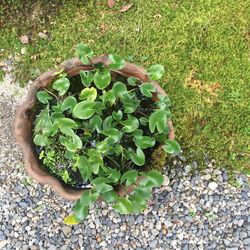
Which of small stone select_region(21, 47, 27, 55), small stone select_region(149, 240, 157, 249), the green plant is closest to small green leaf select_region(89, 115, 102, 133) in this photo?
the green plant

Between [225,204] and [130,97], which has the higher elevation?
[130,97]

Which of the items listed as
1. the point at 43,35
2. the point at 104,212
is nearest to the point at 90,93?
the point at 104,212

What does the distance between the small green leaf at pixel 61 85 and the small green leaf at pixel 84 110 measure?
114mm

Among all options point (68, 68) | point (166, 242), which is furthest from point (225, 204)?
point (68, 68)

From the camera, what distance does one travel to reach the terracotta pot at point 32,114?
218 centimetres

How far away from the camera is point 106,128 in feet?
6.77

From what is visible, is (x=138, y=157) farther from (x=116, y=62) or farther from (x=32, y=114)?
(x=32, y=114)

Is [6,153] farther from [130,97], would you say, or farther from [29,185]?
[130,97]

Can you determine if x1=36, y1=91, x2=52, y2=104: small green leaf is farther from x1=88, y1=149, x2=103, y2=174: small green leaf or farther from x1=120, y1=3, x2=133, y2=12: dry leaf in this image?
x1=120, y1=3, x2=133, y2=12: dry leaf

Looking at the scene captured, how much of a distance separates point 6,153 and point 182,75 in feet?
3.19

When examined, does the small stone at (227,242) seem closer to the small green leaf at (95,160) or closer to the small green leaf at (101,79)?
the small green leaf at (95,160)

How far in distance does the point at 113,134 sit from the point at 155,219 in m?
0.71

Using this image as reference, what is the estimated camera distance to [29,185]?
2641mm

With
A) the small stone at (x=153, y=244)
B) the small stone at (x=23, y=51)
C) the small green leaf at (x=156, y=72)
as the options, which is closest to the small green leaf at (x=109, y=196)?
the small green leaf at (x=156, y=72)
